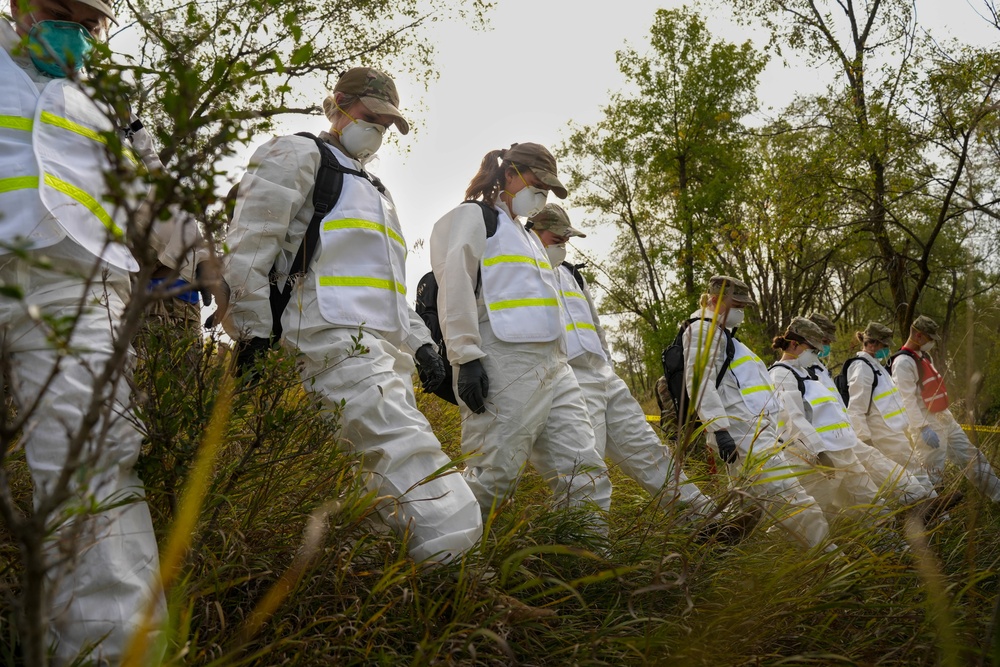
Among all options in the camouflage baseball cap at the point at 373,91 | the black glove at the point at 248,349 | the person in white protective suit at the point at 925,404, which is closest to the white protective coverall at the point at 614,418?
the camouflage baseball cap at the point at 373,91

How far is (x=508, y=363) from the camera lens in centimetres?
403

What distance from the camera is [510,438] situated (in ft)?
12.6

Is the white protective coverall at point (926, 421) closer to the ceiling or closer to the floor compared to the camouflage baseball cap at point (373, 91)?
closer to the floor

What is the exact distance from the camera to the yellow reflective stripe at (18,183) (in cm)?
222

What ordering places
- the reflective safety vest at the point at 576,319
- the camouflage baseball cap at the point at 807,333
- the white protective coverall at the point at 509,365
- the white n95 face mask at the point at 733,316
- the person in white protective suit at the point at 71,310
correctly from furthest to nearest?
1. the camouflage baseball cap at the point at 807,333
2. the white n95 face mask at the point at 733,316
3. the reflective safety vest at the point at 576,319
4. the white protective coverall at the point at 509,365
5. the person in white protective suit at the point at 71,310

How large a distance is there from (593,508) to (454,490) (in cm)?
83

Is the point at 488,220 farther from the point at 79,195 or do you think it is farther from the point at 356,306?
the point at 79,195

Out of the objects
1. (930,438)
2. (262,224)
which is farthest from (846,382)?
(262,224)

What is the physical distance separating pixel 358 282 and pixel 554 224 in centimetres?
320

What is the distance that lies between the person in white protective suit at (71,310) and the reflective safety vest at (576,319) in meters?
2.74

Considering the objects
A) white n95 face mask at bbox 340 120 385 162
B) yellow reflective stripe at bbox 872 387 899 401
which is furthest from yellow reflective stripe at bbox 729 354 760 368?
white n95 face mask at bbox 340 120 385 162

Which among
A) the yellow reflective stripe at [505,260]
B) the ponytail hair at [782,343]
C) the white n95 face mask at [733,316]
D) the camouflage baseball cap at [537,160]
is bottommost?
the ponytail hair at [782,343]

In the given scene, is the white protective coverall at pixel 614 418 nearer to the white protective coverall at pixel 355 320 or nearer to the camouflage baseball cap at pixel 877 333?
the white protective coverall at pixel 355 320

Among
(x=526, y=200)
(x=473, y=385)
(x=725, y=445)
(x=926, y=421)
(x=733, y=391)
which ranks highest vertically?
(x=526, y=200)
